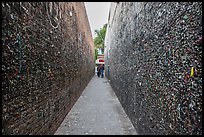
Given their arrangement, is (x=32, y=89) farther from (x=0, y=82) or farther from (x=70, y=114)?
(x=70, y=114)

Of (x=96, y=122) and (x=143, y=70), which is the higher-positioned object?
(x=143, y=70)

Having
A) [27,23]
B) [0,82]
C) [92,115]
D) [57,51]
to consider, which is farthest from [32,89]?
[92,115]

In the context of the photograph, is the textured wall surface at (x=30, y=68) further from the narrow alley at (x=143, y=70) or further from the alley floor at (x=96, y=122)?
the alley floor at (x=96, y=122)

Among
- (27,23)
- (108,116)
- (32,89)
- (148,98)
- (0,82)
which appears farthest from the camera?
(108,116)

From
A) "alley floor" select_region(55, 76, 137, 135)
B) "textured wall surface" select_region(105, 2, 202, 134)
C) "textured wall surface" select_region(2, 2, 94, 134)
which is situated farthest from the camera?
"alley floor" select_region(55, 76, 137, 135)

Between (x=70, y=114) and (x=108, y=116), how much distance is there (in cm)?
116

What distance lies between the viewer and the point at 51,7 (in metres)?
3.43

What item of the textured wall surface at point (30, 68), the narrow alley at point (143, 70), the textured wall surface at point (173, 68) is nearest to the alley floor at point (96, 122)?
the narrow alley at point (143, 70)

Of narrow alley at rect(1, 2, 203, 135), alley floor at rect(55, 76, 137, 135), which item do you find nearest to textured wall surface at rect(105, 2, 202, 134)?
narrow alley at rect(1, 2, 203, 135)

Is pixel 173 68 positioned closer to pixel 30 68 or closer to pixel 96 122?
pixel 30 68

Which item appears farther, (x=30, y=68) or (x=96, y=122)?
(x=96, y=122)

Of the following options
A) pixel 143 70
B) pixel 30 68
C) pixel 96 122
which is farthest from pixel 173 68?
pixel 96 122

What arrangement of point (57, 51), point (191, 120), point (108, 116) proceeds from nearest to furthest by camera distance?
point (191, 120)
point (57, 51)
point (108, 116)

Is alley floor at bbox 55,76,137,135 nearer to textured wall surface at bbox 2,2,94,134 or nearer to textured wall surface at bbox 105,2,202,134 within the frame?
textured wall surface at bbox 2,2,94,134
